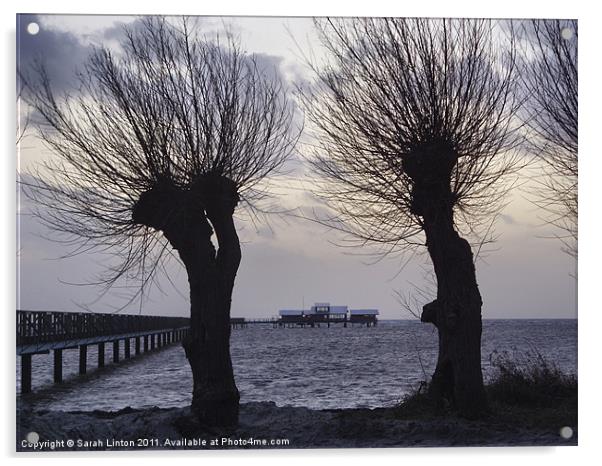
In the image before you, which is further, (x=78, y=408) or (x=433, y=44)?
(x=78, y=408)

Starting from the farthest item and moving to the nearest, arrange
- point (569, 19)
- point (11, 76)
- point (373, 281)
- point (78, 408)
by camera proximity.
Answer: point (373, 281) → point (78, 408) → point (569, 19) → point (11, 76)

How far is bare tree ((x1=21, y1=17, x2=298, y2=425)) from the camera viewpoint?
34.1 feet

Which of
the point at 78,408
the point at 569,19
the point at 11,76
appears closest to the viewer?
the point at 11,76

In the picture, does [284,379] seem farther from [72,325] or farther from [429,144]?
[429,144]

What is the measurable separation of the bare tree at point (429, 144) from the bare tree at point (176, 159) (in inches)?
34.9

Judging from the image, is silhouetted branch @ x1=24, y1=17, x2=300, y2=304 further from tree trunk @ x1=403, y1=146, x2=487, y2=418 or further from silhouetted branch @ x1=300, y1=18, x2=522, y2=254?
tree trunk @ x1=403, y1=146, x2=487, y2=418

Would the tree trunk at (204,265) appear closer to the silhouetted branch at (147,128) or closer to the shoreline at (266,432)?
the silhouetted branch at (147,128)

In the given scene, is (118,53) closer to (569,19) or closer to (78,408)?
(78,408)

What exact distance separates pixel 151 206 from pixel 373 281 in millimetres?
3472

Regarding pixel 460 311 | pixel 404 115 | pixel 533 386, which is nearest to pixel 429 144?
pixel 404 115

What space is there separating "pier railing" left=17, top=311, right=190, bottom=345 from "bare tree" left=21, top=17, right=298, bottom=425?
182cm

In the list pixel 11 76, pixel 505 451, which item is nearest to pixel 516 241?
pixel 505 451
